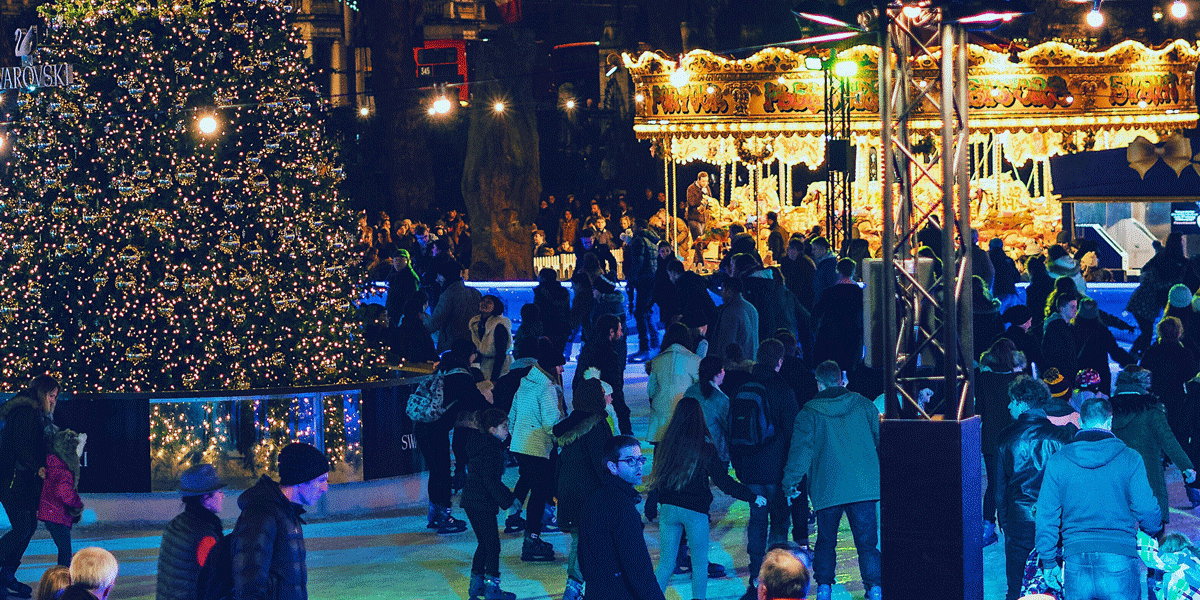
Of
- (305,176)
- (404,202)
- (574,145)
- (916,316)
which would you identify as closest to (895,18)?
(916,316)

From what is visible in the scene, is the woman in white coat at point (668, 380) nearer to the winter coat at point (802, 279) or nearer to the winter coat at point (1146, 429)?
the winter coat at point (1146, 429)

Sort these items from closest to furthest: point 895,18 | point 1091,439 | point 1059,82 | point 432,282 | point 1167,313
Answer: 1. point 1091,439
2. point 895,18
3. point 1167,313
4. point 432,282
5. point 1059,82

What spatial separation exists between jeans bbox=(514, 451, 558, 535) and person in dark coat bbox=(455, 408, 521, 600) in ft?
3.24

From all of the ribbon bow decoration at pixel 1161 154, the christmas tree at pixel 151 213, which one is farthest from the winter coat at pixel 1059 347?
the ribbon bow decoration at pixel 1161 154

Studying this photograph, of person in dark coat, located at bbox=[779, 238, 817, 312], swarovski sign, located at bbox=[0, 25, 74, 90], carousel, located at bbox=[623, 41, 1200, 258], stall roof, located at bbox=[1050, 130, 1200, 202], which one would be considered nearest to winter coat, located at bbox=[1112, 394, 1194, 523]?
person in dark coat, located at bbox=[779, 238, 817, 312]

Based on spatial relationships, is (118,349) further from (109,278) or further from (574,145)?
(574,145)

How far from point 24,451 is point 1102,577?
6.36m

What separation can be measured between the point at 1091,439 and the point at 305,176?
771cm

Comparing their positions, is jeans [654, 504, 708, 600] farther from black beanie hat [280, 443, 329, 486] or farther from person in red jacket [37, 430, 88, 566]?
person in red jacket [37, 430, 88, 566]

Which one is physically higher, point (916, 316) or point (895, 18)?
point (895, 18)

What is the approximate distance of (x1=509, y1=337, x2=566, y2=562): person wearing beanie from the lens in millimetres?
10102

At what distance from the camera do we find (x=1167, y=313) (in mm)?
13367

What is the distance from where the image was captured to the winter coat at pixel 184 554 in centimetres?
613

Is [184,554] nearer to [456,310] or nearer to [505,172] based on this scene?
[456,310]
